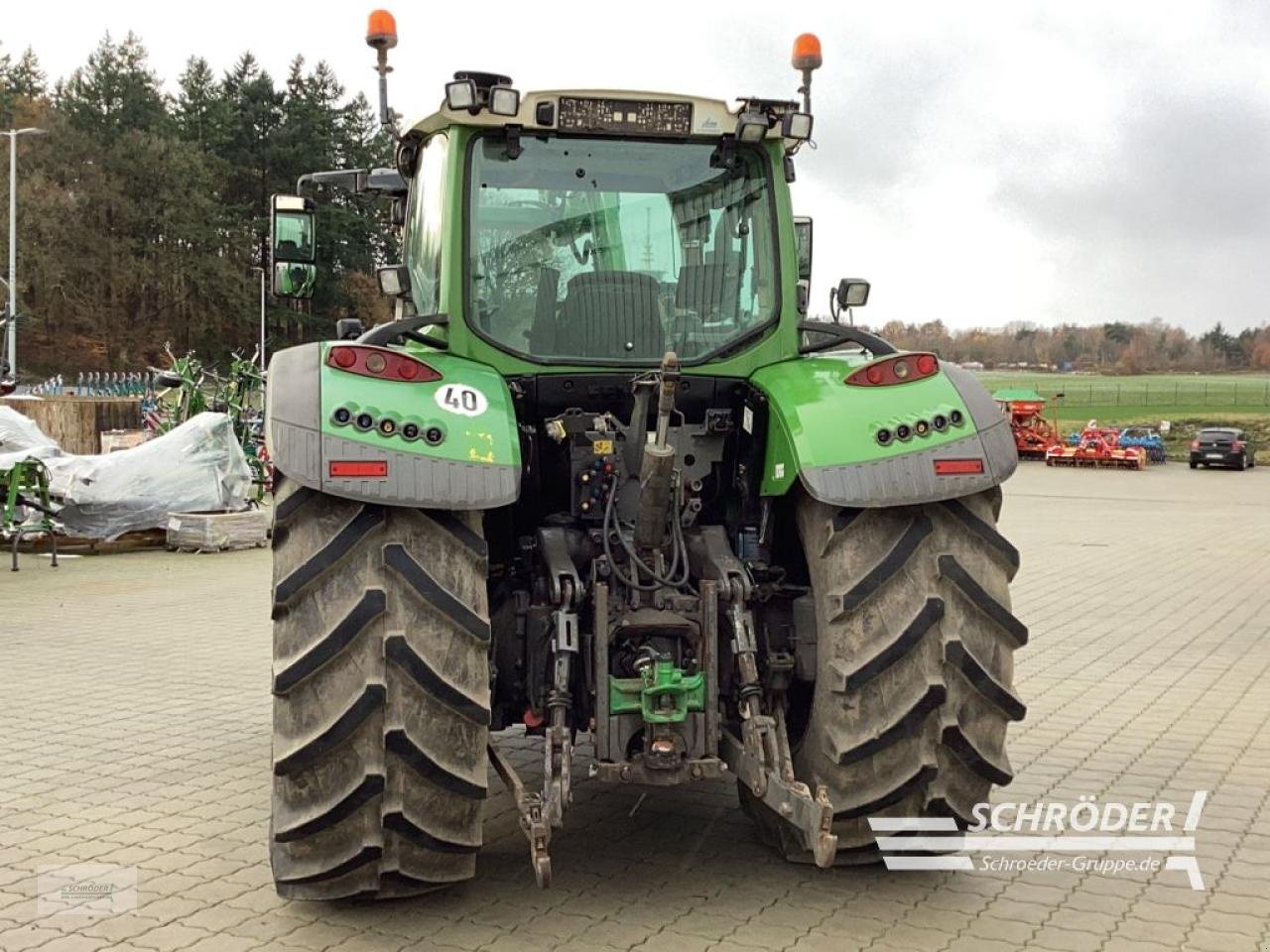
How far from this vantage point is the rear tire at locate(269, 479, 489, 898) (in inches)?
150

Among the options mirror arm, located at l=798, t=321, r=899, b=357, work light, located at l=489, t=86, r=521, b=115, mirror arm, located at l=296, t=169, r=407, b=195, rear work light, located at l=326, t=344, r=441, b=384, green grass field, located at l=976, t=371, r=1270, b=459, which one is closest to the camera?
rear work light, located at l=326, t=344, r=441, b=384

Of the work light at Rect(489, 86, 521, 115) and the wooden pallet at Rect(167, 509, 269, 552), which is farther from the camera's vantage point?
the wooden pallet at Rect(167, 509, 269, 552)

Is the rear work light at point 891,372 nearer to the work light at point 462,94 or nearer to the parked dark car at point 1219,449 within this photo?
the work light at point 462,94

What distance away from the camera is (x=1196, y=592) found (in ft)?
40.8

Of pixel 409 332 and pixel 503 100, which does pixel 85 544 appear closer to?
pixel 409 332

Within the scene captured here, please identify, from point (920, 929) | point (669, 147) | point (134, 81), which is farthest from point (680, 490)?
point (134, 81)

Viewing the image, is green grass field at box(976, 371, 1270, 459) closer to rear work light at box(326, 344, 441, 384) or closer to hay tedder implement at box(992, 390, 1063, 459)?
hay tedder implement at box(992, 390, 1063, 459)

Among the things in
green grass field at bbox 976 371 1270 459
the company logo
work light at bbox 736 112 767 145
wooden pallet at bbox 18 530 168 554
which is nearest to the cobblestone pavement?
the company logo

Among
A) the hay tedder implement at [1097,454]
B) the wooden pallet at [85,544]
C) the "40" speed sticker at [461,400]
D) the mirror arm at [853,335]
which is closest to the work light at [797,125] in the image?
the mirror arm at [853,335]

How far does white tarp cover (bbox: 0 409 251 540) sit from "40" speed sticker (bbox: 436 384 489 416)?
474 inches

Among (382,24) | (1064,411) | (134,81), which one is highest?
(134,81)

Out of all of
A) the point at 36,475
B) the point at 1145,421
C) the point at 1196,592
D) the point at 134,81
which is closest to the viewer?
the point at 1196,592

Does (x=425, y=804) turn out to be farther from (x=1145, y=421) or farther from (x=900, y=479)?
(x=1145, y=421)

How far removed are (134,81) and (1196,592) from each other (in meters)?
59.9
